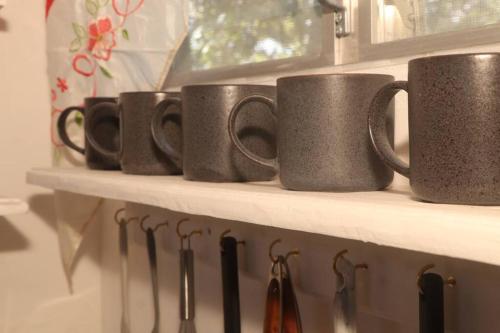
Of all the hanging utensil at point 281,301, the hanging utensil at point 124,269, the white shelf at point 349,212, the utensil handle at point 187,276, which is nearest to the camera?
the white shelf at point 349,212

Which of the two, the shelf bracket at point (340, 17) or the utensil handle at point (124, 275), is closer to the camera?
the shelf bracket at point (340, 17)

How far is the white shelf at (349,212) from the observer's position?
14.2 inches

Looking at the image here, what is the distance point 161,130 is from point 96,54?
1.09 feet

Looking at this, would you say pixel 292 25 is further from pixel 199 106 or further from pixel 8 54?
pixel 8 54

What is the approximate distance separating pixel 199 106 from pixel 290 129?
0.14 metres

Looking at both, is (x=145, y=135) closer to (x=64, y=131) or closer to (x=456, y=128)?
(x=64, y=131)

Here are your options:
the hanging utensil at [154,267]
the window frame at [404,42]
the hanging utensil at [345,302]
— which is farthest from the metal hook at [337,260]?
the hanging utensil at [154,267]

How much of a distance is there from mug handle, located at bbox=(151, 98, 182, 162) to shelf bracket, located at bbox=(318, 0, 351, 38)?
0.67 ft

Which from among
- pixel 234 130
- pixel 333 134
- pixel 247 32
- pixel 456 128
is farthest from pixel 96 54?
pixel 456 128

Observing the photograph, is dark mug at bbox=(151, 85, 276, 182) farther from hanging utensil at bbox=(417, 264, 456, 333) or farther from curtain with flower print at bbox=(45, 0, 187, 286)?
curtain with flower print at bbox=(45, 0, 187, 286)

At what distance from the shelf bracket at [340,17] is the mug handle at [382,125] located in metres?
0.25

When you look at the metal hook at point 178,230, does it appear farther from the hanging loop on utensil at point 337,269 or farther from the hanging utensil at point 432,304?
the hanging utensil at point 432,304

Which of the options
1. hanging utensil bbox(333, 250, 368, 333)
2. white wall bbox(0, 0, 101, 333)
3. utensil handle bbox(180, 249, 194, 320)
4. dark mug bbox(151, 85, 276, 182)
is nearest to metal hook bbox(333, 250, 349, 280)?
hanging utensil bbox(333, 250, 368, 333)

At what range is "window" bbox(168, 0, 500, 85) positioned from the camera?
606mm
